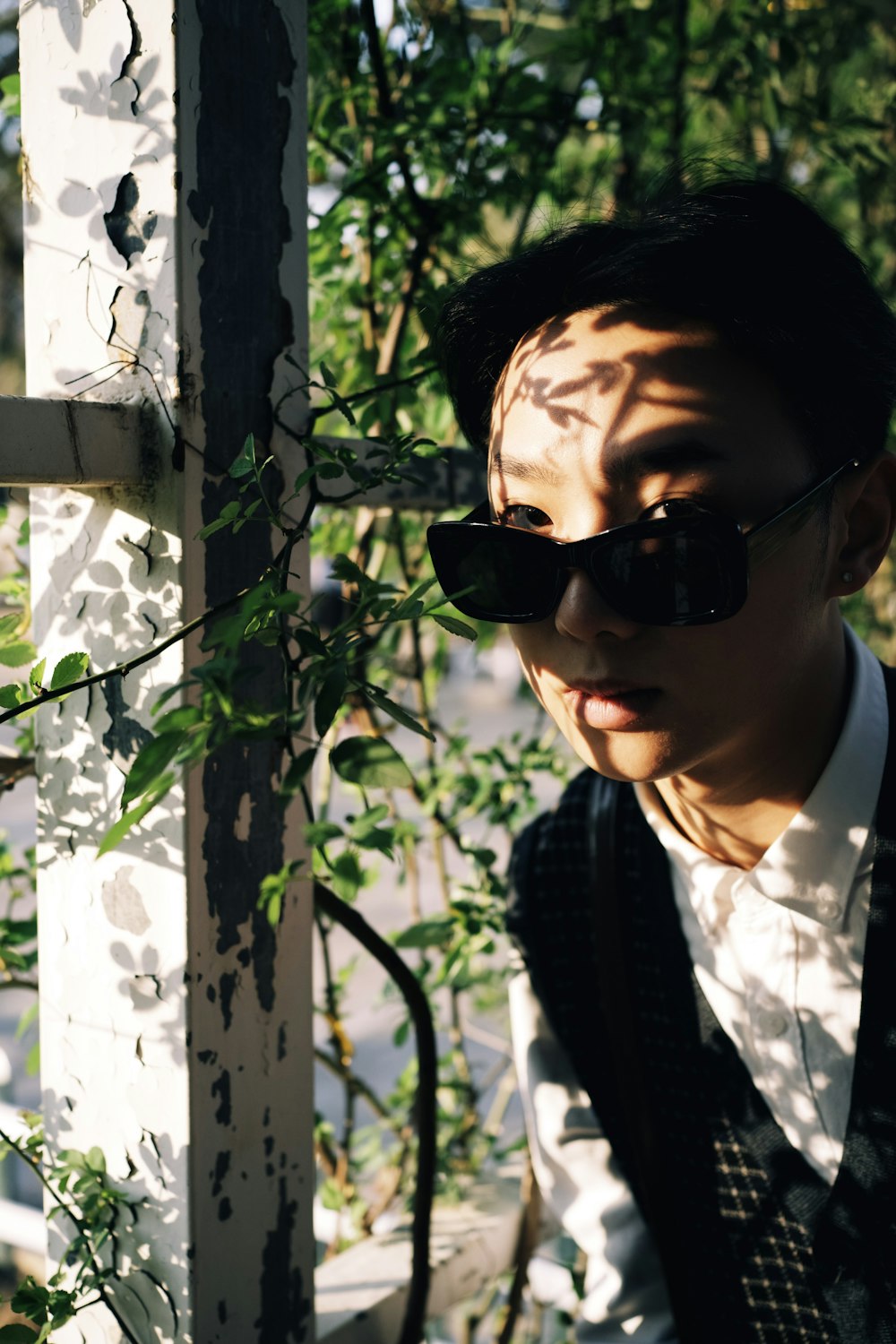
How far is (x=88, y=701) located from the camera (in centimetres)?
95

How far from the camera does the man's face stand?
0.90 metres

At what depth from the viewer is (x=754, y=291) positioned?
3.08 feet

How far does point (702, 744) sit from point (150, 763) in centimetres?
49

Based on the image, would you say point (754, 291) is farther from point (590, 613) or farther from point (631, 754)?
point (631, 754)

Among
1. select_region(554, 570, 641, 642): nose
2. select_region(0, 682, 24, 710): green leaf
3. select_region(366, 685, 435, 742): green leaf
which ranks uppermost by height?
select_region(554, 570, 641, 642): nose

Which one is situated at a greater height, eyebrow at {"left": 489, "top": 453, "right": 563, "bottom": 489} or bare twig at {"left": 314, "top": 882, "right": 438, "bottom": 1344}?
eyebrow at {"left": 489, "top": 453, "right": 563, "bottom": 489}

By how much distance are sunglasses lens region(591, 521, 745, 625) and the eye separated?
0.09 meters

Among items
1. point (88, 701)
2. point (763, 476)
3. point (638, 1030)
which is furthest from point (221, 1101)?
point (763, 476)

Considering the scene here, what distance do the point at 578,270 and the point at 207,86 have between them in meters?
0.34

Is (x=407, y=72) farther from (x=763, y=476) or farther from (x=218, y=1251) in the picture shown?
(x=218, y=1251)

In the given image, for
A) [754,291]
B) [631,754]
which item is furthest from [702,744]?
[754,291]

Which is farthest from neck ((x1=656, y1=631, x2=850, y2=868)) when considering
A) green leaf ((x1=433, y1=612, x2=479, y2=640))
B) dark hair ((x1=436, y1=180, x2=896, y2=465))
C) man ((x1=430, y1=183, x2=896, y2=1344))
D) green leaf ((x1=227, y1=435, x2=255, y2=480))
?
green leaf ((x1=227, y1=435, x2=255, y2=480))

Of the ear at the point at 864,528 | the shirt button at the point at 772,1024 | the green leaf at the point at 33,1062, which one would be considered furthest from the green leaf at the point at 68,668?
the shirt button at the point at 772,1024

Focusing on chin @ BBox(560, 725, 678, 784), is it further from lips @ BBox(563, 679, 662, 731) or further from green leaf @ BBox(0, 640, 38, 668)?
green leaf @ BBox(0, 640, 38, 668)
